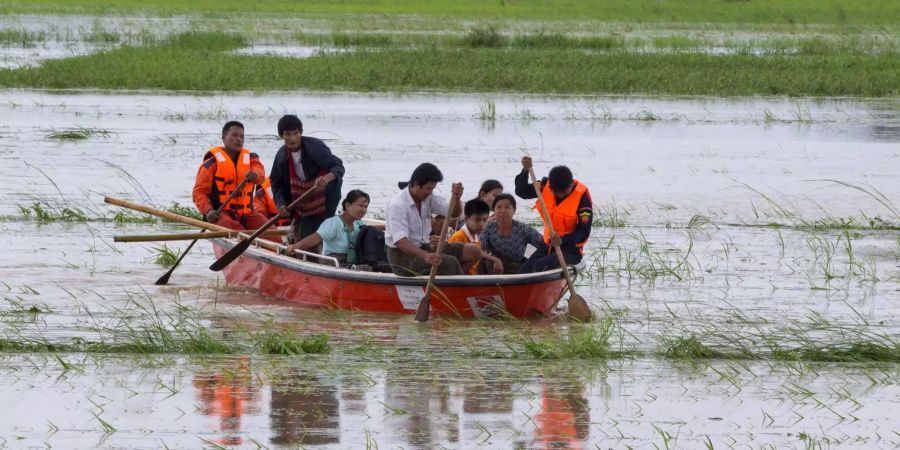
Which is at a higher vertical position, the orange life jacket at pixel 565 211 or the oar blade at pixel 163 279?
the orange life jacket at pixel 565 211

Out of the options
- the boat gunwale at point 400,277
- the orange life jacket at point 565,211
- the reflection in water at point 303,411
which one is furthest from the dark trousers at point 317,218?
the reflection in water at point 303,411

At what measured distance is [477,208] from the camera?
10969 millimetres

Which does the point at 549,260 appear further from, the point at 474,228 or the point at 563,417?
the point at 563,417

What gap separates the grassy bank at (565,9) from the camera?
57.3m

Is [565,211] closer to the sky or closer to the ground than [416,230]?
closer to the sky

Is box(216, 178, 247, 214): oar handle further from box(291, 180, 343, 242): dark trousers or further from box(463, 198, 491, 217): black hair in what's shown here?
box(463, 198, 491, 217): black hair

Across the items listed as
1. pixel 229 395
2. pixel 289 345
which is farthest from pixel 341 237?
pixel 229 395

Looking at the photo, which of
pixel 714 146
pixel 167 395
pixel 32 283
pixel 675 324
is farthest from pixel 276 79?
pixel 167 395

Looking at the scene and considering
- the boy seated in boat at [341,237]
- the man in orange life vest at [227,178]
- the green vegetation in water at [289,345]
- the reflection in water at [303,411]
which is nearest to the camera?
the reflection in water at [303,411]

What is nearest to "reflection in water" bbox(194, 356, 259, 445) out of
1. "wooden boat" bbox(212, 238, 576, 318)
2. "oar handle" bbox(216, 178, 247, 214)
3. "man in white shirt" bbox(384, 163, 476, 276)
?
"wooden boat" bbox(212, 238, 576, 318)

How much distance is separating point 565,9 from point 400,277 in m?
51.1

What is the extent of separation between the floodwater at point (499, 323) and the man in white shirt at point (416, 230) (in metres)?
0.45

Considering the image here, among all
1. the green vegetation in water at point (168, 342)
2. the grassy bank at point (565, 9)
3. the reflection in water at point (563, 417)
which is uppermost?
the grassy bank at point (565, 9)

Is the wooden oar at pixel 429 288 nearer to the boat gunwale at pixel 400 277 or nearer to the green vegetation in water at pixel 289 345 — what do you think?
the boat gunwale at pixel 400 277
